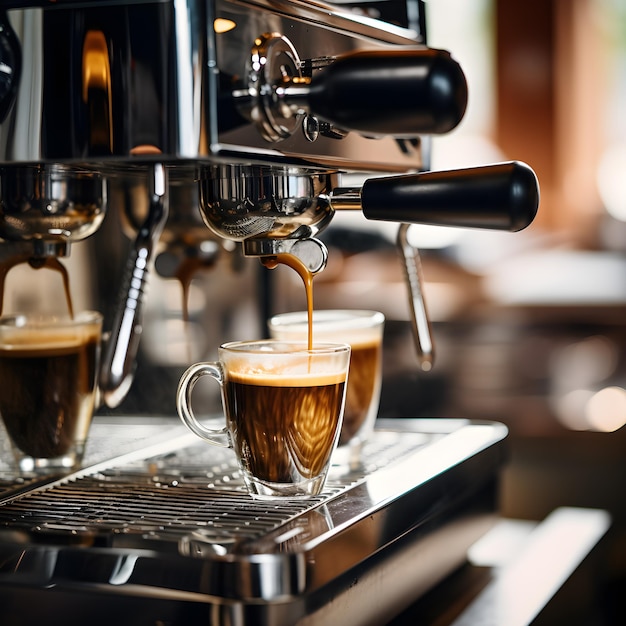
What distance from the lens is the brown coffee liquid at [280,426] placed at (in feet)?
2.21

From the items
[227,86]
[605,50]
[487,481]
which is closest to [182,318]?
[487,481]

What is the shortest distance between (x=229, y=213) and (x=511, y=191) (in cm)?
18

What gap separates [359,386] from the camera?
83 centimetres

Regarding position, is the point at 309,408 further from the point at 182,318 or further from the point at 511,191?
the point at 182,318

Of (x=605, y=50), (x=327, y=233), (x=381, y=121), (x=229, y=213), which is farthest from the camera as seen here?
(x=605, y=50)

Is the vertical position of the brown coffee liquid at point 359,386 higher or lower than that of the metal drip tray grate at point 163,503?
higher

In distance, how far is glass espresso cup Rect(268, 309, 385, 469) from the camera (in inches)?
32.2

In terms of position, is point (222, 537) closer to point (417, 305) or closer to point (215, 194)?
point (215, 194)

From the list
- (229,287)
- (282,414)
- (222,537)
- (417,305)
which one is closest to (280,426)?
(282,414)

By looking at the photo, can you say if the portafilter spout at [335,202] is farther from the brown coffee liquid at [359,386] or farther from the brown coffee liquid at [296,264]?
the brown coffee liquid at [359,386]

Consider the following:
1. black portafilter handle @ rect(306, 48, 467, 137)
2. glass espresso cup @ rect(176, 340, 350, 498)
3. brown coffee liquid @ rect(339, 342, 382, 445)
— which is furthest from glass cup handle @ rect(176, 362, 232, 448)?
black portafilter handle @ rect(306, 48, 467, 137)

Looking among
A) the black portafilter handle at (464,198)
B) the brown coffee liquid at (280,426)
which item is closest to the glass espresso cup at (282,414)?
the brown coffee liquid at (280,426)

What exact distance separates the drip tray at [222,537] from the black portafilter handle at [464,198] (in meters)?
0.18

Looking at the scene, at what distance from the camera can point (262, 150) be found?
608mm
